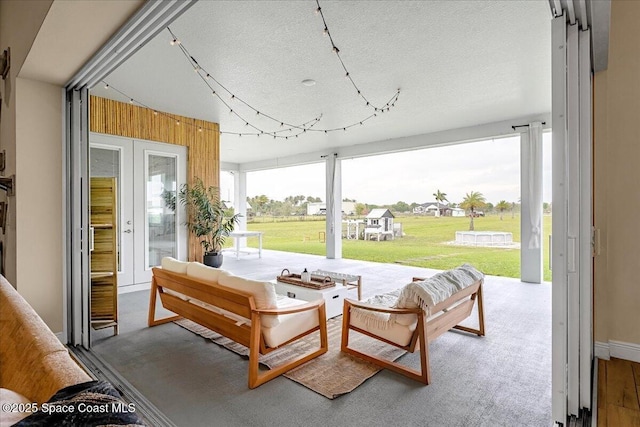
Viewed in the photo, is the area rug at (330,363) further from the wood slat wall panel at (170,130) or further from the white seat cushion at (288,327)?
the wood slat wall panel at (170,130)

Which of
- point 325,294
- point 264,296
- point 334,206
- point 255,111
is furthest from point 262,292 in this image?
point 334,206

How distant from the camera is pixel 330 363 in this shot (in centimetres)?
281

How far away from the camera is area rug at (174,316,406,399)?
8.11 feet

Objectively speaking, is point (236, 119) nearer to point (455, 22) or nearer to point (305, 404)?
point (455, 22)

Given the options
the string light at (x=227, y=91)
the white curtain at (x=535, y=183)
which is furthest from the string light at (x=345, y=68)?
the white curtain at (x=535, y=183)

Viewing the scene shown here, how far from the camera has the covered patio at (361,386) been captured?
2.11m

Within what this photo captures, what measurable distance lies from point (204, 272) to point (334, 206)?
20.1 feet

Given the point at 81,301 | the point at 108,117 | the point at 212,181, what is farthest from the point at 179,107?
the point at 81,301

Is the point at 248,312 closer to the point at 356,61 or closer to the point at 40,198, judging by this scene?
the point at 40,198

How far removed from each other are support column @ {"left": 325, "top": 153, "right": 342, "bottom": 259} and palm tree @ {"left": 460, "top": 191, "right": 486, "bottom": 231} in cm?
304

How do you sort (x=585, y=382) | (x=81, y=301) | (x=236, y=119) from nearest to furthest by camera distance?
(x=585, y=382) < (x=81, y=301) < (x=236, y=119)

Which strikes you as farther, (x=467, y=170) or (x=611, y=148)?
(x=467, y=170)

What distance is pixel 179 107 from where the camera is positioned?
17.9ft

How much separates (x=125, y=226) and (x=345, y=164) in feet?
17.9
